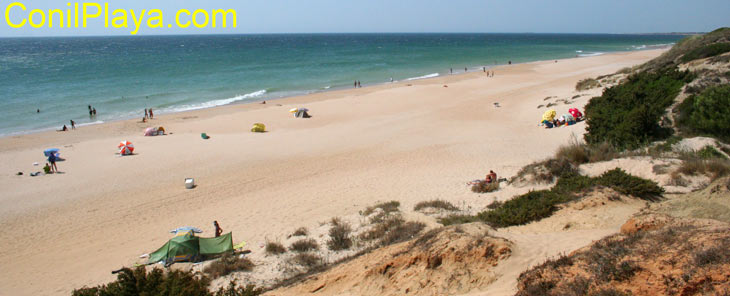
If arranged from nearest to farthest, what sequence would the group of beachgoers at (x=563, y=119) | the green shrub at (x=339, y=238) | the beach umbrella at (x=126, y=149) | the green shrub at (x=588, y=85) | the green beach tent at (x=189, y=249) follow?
the green shrub at (x=339, y=238) → the green beach tent at (x=189, y=249) → the beach umbrella at (x=126, y=149) → the group of beachgoers at (x=563, y=119) → the green shrub at (x=588, y=85)

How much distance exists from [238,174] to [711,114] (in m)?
16.2

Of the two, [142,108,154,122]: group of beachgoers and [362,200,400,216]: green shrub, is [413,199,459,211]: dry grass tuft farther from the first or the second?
[142,108,154,122]: group of beachgoers

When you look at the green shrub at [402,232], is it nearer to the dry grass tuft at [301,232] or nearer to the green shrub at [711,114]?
the dry grass tuft at [301,232]

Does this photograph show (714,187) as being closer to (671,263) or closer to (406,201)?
(671,263)

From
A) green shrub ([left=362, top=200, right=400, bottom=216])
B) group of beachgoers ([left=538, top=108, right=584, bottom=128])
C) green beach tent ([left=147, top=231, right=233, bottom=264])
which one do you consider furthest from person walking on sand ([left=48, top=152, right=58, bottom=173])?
group of beachgoers ([left=538, top=108, right=584, bottom=128])

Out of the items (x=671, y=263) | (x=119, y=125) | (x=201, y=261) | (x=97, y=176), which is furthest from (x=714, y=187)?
(x=119, y=125)

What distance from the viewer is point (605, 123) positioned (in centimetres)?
1611

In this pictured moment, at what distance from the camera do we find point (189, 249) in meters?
10.1

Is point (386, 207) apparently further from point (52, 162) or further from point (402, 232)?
point (52, 162)

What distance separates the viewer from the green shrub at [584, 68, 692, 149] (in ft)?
49.8

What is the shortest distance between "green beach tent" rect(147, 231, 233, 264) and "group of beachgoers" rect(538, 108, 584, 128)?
17262mm

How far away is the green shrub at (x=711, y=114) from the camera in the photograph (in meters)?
14.0

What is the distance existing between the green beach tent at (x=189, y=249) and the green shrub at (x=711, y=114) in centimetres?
1457

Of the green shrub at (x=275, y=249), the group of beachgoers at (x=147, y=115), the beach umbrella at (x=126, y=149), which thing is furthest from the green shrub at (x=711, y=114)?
the group of beachgoers at (x=147, y=115)
